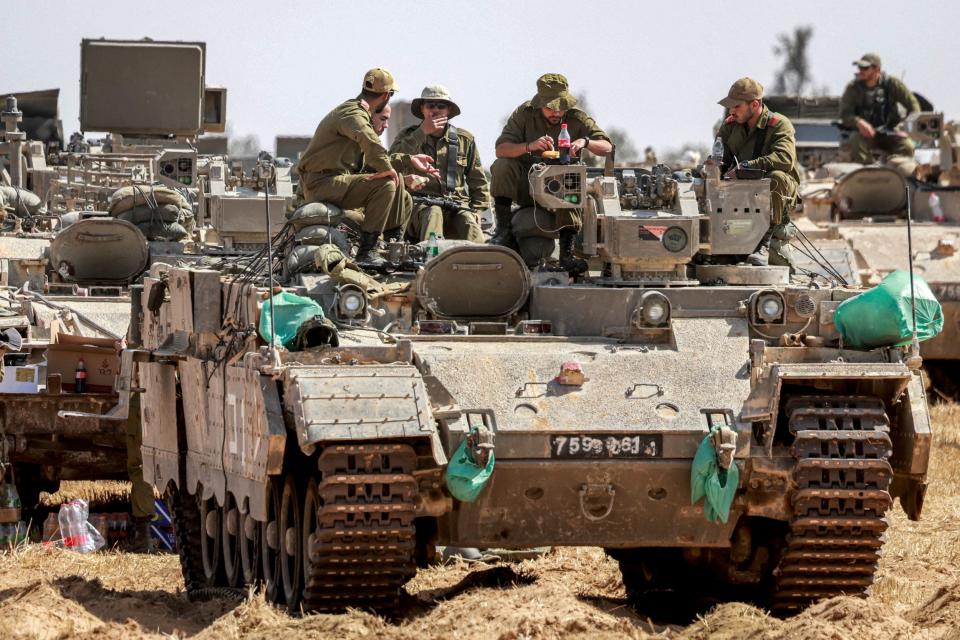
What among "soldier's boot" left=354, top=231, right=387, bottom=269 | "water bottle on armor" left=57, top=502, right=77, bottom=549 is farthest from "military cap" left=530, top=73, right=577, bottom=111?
"water bottle on armor" left=57, top=502, right=77, bottom=549

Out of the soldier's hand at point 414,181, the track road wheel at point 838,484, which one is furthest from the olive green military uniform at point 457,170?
the track road wheel at point 838,484

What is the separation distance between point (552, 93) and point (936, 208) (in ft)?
46.5

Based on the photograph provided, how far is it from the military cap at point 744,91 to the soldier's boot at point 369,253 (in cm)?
281

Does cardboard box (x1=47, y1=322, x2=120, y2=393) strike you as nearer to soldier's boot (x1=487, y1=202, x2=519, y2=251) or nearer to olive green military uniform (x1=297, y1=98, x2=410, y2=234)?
olive green military uniform (x1=297, y1=98, x2=410, y2=234)

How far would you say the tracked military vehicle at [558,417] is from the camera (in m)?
12.2

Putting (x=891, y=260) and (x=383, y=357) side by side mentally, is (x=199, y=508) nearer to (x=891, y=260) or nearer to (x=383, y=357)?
(x=383, y=357)

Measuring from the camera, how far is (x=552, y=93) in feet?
54.2

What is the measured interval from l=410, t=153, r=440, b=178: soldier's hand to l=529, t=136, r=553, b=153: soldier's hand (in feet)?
3.67

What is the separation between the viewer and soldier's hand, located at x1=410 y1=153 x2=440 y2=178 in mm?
16906

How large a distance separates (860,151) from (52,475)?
19.2m

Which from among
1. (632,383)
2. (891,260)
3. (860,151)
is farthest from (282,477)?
(860,151)

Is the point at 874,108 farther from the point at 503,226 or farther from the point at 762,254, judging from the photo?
the point at 762,254

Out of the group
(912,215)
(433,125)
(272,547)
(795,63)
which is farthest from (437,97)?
(795,63)

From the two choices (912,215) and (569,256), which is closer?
(569,256)
